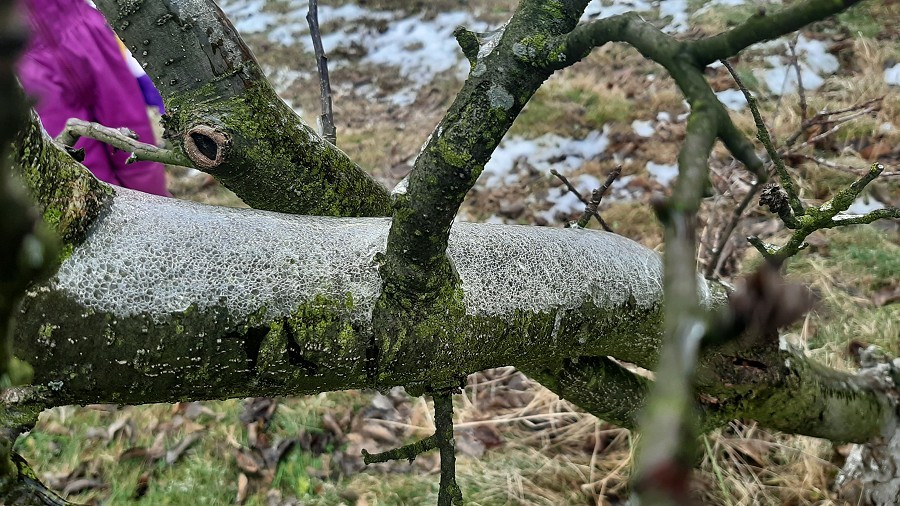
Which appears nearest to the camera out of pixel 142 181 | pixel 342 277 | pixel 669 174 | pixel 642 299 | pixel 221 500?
pixel 342 277

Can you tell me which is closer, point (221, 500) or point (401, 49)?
point (221, 500)

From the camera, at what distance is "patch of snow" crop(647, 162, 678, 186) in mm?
3802

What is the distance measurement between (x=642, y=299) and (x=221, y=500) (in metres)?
1.95

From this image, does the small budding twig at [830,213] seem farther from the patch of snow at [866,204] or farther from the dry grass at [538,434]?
the patch of snow at [866,204]

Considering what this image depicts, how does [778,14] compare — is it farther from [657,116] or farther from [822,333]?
[657,116]

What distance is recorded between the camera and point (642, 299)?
3.91 feet

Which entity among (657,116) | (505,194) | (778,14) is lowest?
(778,14)

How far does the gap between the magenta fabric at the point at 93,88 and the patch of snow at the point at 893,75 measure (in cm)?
455

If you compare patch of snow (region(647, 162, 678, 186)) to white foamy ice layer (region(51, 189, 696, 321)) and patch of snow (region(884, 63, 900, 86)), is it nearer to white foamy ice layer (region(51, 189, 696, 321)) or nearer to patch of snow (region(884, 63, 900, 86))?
patch of snow (region(884, 63, 900, 86))

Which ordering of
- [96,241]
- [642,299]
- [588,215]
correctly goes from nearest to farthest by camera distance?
[96,241], [642,299], [588,215]

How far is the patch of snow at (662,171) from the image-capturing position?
3802 mm

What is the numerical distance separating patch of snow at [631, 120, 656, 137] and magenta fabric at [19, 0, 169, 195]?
3.06 m

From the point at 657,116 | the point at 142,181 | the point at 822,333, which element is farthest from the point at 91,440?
→ the point at 657,116

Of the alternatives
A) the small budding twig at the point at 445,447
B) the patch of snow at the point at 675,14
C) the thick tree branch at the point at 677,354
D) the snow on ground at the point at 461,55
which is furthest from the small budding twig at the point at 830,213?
the patch of snow at the point at 675,14
